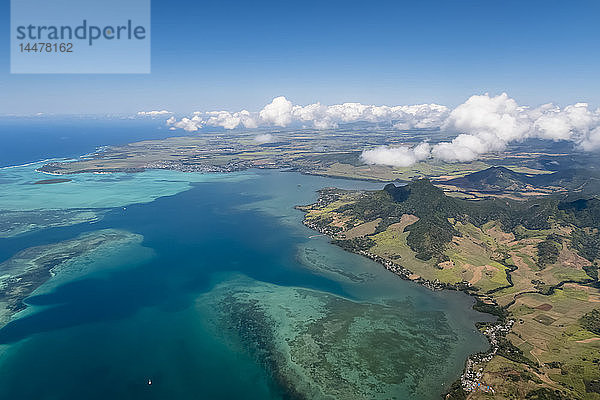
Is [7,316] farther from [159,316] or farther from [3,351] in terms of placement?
[159,316]

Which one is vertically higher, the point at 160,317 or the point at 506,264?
the point at 506,264

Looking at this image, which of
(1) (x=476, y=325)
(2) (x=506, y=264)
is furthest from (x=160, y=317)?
(2) (x=506, y=264)

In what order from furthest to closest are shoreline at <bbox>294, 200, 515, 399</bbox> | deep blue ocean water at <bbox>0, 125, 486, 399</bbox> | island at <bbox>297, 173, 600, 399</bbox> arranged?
1. island at <bbox>297, 173, 600, 399</bbox>
2. shoreline at <bbox>294, 200, 515, 399</bbox>
3. deep blue ocean water at <bbox>0, 125, 486, 399</bbox>

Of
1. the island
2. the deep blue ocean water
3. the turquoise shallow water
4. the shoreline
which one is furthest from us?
the island

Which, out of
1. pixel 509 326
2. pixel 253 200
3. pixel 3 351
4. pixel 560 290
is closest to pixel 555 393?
pixel 509 326

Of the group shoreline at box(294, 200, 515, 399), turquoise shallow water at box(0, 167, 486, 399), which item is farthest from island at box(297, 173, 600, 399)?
turquoise shallow water at box(0, 167, 486, 399)

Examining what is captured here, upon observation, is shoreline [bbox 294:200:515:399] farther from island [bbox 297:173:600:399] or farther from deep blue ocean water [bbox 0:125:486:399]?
deep blue ocean water [bbox 0:125:486:399]

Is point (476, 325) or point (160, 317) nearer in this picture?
point (476, 325)

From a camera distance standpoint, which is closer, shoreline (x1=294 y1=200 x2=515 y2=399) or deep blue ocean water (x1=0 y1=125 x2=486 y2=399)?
deep blue ocean water (x1=0 y1=125 x2=486 y2=399)

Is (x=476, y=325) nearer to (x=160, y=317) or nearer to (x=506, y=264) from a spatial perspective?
(x=506, y=264)
